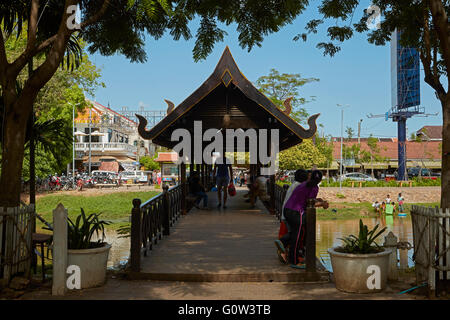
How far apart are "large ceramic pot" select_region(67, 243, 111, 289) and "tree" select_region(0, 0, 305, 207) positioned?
1219 mm

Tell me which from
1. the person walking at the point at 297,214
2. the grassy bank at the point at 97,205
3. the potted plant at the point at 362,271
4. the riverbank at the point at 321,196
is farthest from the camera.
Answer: the riverbank at the point at 321,196

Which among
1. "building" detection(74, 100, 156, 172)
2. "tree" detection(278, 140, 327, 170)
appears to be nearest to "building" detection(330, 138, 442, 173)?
"tree" detection(278, 140, 327, 170)

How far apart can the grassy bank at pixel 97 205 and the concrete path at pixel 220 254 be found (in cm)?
1184

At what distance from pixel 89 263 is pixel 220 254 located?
7.54 feet

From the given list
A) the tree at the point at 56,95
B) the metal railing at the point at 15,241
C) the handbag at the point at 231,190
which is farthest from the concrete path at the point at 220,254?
the tree at the point at 56,95

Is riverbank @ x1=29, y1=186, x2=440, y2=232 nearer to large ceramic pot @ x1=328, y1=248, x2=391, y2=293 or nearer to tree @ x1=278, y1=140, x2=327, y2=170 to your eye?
tree @ x1=278, y1=140, x2=327, y2=170

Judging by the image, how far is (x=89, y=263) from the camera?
5410mm

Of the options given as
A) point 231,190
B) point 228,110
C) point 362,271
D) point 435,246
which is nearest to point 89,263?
point 362,271

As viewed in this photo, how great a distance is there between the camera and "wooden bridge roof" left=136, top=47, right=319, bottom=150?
10.0 meters

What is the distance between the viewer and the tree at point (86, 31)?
18.6ft

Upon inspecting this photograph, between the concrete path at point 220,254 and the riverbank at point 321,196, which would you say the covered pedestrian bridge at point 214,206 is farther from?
the riverbank at point 321,196

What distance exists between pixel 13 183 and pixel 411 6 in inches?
299

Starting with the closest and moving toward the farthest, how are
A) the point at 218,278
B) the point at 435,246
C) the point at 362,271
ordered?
1. the point at 435,246
2. the point at 362,271
3. the point at 218,278

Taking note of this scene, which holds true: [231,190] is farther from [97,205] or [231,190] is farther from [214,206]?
[97,205]
